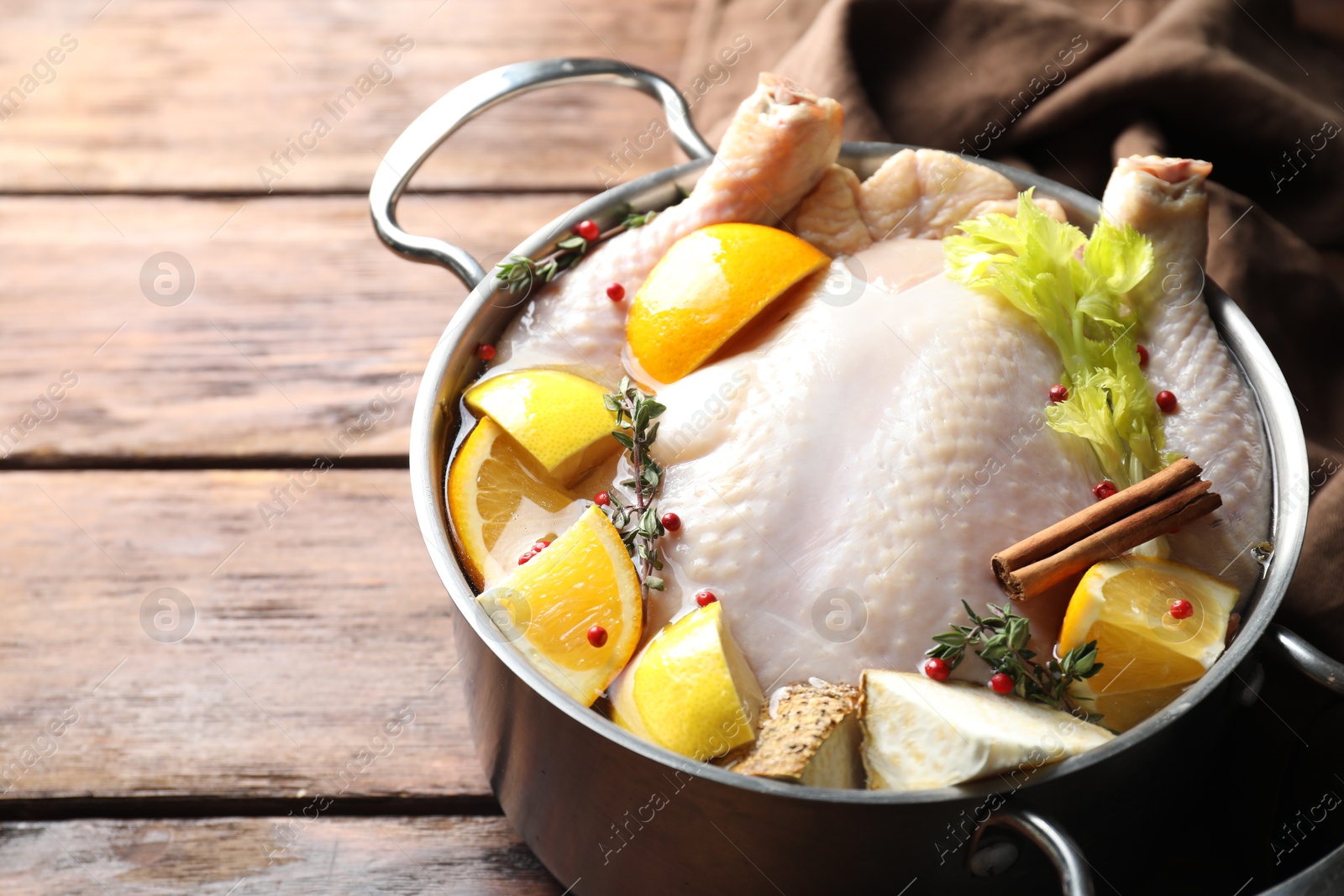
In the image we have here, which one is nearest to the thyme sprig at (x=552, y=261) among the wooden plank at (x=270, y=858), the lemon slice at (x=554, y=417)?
the lemon slice at (x=554, y=417)

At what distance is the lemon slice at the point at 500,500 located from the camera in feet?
4.46

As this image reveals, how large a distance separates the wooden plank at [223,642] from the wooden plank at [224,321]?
3.8 inches

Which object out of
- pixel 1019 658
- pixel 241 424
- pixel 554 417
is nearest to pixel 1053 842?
pixel 1019 658

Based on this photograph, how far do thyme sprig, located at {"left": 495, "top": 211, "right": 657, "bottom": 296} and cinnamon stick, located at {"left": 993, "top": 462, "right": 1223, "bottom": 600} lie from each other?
28.4 inches

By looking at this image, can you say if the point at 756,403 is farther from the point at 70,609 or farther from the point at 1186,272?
the point at 70,609

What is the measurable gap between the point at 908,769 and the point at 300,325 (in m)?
1.48

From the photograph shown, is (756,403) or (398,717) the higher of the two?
(756,403)

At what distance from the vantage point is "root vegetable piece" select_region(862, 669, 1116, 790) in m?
1.04

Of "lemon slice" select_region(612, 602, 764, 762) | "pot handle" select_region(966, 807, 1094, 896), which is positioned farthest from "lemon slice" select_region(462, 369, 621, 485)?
"pot handle" select_region(966, 807, 1094, 896)

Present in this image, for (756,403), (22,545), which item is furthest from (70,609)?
(756,403)

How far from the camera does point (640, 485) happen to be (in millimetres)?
1350

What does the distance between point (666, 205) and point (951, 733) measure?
929 mm

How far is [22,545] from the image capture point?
5.98ft

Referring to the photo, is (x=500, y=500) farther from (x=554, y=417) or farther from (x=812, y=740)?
(x=812, y=740)
